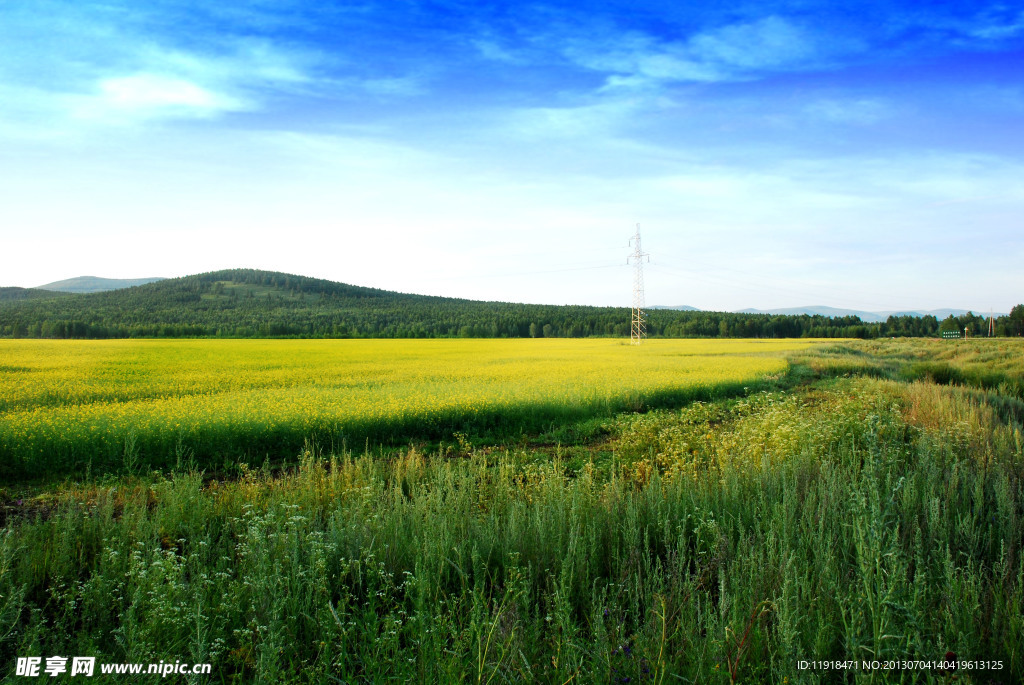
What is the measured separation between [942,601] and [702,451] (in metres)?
5.28

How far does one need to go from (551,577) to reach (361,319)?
110446 mm

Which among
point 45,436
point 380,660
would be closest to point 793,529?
point 380,660

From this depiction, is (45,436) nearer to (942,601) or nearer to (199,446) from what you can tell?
(199,446)

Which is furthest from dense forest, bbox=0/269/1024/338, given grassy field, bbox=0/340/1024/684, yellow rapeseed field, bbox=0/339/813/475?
grassy field, bbox=0/340/1024/684

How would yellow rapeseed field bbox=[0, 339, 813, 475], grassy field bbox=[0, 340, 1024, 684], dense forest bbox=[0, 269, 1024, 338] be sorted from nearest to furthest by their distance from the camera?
grassy field bbox=[0, 340, 1024, 684] → yellow rapeseed field bbox=[0, 339, 813, 475] → dense forest bbox=[0, 269, 1024, 338]

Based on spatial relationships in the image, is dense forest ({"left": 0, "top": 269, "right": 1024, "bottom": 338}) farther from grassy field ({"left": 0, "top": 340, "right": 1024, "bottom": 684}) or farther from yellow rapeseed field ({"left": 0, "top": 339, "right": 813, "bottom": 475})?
grassy field ({"left": 0, "top": 340, "right": 1024, "bottom": 684})

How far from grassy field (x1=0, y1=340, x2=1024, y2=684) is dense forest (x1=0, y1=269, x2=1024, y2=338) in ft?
249

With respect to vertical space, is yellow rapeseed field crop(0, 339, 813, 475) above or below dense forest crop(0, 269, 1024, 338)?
below

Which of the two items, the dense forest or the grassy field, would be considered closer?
the grassy field

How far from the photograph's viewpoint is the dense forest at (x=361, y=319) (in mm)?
79500

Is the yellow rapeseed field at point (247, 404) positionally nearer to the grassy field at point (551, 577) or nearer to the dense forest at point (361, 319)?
the grassy field at point (551, 577)

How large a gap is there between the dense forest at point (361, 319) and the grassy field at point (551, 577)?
249 feet

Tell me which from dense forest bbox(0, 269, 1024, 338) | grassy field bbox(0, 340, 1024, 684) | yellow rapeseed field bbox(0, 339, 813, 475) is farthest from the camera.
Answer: dense forest bbox(0, 269, 1024, 338)

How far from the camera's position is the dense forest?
79500 mm
